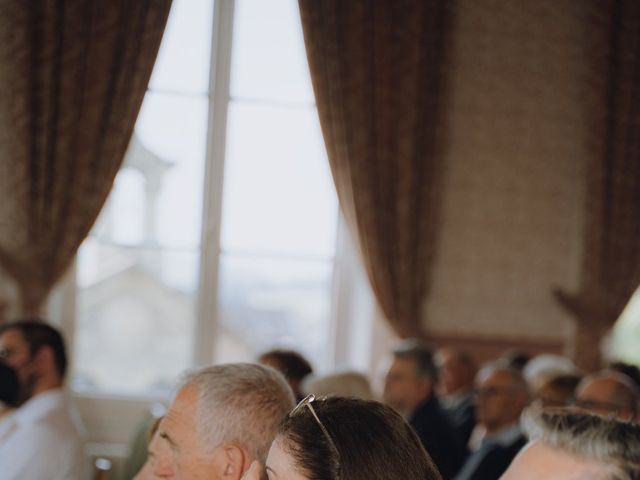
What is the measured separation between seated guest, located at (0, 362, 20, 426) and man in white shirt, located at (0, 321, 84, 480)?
0.11 ft

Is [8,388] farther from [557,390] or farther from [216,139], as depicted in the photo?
[216,139]

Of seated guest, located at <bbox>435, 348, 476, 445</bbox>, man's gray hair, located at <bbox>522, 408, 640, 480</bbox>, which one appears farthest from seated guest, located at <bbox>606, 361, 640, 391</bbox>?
man's gray hair, located at <bbox>522, 408, 640, 480</bbox>

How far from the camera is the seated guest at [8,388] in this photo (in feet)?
10.7

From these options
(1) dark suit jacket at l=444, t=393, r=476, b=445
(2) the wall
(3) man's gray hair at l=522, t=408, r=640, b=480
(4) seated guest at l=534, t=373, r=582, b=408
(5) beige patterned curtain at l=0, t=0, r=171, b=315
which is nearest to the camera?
(3) man's gray hair at l=522, t=408, r=640, b=480

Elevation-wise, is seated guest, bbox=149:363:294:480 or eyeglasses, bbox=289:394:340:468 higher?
eyeglasses, bbox=289:394:340:468

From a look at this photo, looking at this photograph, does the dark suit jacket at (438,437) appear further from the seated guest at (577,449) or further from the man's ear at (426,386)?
the seated guest at (577,449)

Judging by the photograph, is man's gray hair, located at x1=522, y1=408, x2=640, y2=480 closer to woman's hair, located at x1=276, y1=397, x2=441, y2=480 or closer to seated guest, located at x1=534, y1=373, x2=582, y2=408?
woman's hair, located at x1=276, y1=397, x2=441, y2=480

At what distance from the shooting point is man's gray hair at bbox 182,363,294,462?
1.81 m

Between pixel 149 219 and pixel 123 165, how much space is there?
421 mm

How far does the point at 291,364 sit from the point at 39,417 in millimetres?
1177

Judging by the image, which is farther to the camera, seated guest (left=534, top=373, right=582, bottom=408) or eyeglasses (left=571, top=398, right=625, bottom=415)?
seated guest (left=534, top=373, right=582, bottom=408)

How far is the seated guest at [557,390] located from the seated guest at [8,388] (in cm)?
229

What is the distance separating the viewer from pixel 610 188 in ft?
21.0

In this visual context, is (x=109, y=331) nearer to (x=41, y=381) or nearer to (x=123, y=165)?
(x=123, y=165)
